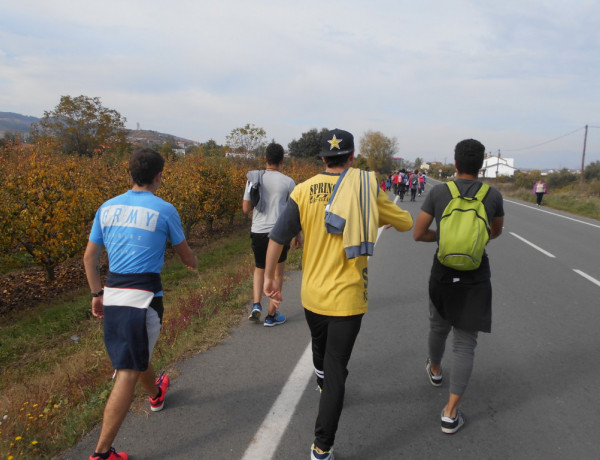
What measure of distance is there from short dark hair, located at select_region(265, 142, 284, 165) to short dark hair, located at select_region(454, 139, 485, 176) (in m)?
1.98

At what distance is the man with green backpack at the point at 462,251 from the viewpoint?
2459 mm

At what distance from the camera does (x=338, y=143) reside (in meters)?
2.29

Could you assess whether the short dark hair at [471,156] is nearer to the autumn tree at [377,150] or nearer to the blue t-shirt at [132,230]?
the blue t-shirt at [132,230]

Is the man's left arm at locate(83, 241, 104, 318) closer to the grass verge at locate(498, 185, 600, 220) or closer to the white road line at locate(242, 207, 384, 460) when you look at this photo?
the white road line at locate(242, 207, 384, 460)

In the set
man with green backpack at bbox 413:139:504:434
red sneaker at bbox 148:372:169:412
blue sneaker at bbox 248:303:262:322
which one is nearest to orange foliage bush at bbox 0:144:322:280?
blue sneaker at bbox 248:303:262:322

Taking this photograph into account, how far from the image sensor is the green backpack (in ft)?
8.00

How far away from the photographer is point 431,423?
2701 mm

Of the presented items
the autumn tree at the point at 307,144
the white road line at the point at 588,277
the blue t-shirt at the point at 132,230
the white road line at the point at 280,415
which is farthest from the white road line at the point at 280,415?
the autumn tree at the point at 307,144

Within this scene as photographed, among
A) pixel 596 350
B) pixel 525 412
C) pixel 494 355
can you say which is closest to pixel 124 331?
pixel 525 412

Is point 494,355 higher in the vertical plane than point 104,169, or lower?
lower

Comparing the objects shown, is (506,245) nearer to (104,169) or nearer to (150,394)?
(150,394)

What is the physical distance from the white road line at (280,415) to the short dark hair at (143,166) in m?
1.74

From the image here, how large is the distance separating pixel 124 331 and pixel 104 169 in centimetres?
1079

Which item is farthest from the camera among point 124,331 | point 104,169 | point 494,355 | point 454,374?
point 104,169
